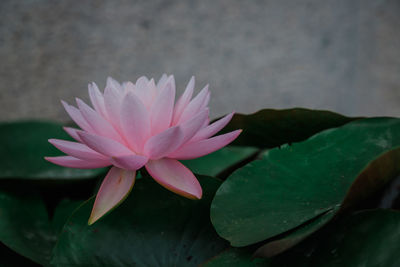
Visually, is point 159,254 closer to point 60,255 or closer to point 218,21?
point 60,255

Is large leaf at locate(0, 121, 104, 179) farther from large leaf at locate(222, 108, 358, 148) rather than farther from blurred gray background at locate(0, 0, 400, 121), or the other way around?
blurred gray background at locate(0, 0, 400, 121)

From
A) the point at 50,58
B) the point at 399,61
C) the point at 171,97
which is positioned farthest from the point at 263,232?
the point at 399,61

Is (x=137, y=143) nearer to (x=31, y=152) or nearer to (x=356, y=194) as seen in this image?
(x=356, y=194)

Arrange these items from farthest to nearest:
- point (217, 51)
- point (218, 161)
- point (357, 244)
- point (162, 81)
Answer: point (217, 51)
point (218, 161)
point (162, 81)
point (357, 244)

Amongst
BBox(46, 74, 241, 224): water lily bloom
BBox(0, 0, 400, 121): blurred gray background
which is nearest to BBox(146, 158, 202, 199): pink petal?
BBox(46, 74, 241, 224): water lily bloom

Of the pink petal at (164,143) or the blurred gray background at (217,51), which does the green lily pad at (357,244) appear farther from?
the blurred gray background at (217,51)

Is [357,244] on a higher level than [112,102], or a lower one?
lower

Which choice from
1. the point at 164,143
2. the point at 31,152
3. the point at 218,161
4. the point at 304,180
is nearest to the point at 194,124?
the point at 164,143

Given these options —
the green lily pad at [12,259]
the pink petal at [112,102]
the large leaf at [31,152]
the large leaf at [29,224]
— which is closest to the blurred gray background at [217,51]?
the large leaf at [31,152]

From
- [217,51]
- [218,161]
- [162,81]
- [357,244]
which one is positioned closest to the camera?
[357,244]
